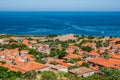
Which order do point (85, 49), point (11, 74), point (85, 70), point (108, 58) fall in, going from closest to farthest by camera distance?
point (11, 74) < point (85, 70) < point (108, 58) < point (85, 49)

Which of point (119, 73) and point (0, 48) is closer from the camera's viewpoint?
point (119, 73)

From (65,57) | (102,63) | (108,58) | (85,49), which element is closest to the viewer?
(102,63)

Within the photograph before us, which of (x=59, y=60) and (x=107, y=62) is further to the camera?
(x=59, y=60)

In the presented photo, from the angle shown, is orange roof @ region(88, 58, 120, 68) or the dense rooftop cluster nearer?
the dense rooftop cluster

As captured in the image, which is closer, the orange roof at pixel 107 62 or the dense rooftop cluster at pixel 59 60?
the dense rooftop cluster at pixel 59 60

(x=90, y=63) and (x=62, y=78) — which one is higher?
(x=62, y=78)

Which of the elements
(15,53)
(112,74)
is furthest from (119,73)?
(15,53)

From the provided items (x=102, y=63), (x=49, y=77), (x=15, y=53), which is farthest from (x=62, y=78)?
(x=15, y=53)

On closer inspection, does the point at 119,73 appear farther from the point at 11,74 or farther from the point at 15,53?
the point at 15,53

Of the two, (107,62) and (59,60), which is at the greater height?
(107,62)
